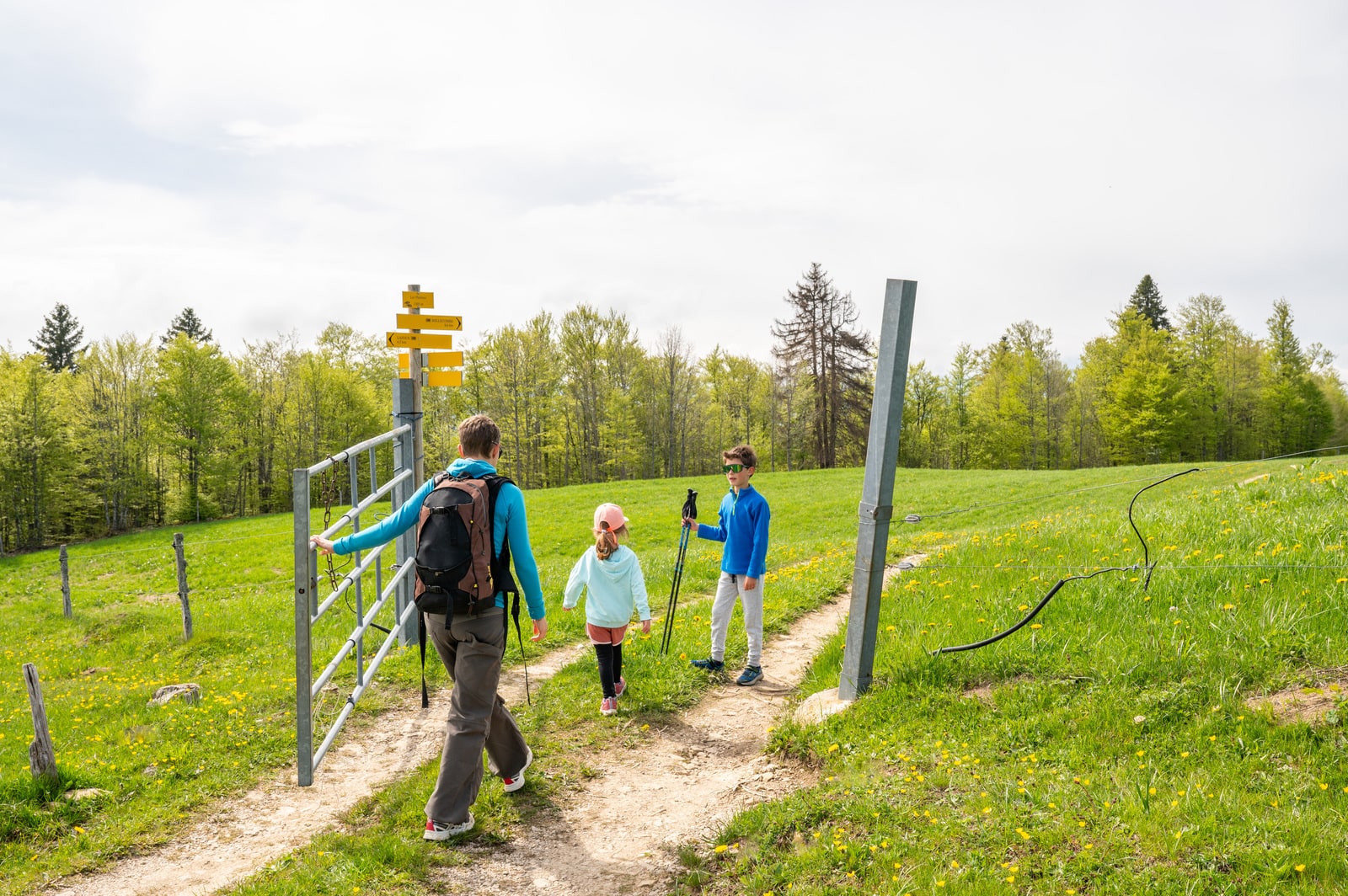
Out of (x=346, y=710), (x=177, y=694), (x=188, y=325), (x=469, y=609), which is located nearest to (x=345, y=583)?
(x=346, y=710)

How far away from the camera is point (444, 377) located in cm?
845

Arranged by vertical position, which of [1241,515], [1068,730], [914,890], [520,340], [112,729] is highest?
[520,340]

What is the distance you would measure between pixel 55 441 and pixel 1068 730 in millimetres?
46652

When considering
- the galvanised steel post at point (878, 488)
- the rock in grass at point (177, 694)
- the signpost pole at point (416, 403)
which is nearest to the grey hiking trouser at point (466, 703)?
the galvanised steel post at point (878, 488)

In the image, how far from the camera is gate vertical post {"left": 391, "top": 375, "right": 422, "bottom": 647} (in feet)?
26.1

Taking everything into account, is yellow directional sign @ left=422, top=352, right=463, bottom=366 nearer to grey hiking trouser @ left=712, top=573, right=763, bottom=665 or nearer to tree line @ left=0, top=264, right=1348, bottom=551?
grey hiking trouser @ left=712, top=573, right=763, bottom=665

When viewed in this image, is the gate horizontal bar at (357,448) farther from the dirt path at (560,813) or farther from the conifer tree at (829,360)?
the conifer tree at (829,360)

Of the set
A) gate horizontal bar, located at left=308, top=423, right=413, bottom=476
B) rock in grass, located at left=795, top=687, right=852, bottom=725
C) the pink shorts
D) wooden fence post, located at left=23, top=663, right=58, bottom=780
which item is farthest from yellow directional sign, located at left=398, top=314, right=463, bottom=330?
rock in grass, located at left=795, top=687, right=852, bottom=725

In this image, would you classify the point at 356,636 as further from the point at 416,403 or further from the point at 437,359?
the point at 437,359

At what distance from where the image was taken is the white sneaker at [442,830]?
4.60 m

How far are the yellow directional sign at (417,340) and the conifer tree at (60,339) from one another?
62.1 m

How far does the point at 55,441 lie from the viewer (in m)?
38.4

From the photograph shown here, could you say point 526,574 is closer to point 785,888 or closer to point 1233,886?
point 785,888

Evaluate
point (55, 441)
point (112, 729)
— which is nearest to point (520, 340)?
point (55, 441)
